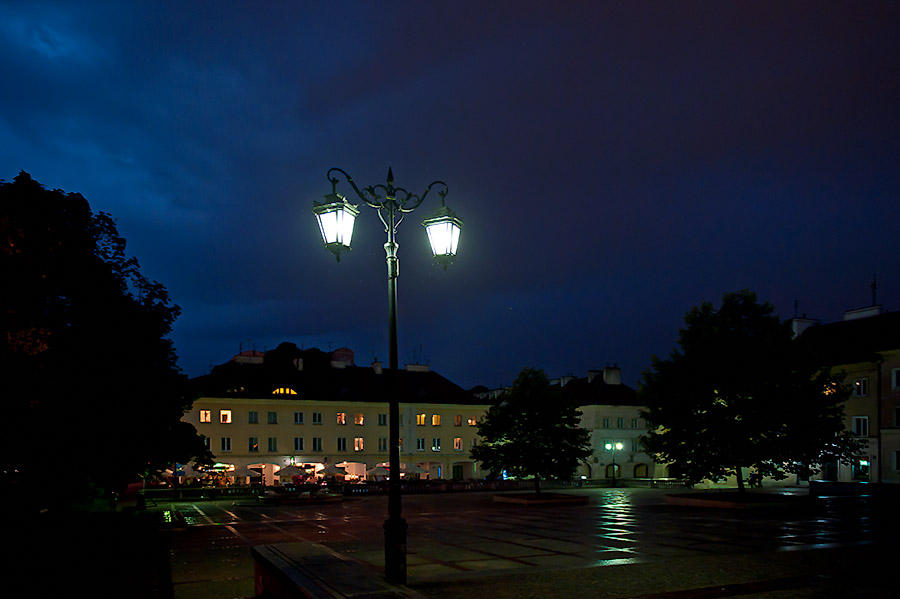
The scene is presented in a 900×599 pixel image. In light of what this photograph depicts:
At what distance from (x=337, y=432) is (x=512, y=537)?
166 ft

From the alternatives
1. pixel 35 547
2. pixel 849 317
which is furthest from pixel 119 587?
pixel 849 317

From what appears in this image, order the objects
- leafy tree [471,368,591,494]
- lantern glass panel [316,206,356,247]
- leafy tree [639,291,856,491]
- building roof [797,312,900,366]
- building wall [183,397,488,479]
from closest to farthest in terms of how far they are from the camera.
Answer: lantern glass panel [316,206,356,247], leafy tree [639,291,856,491], leafy tree [471,368,591,494], building roof [797,312,900,366], building wall [183,397,488,479]

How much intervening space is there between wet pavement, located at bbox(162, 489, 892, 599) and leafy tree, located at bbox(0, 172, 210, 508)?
468cm

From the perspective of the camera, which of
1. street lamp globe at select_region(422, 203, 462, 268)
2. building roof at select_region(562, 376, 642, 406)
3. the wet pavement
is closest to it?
street lamp globe at select_region(422, 203, 462, 268)

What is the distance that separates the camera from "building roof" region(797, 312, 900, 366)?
5494 centimetres

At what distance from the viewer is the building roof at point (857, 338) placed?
54.9m

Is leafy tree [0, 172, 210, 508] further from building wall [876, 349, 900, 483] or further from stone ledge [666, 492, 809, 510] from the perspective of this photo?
building wall [876, 349, 900, 483]

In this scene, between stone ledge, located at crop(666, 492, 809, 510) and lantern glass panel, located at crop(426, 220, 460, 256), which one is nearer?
lantern glass panel, located at crop(426, 220, 460, 256)

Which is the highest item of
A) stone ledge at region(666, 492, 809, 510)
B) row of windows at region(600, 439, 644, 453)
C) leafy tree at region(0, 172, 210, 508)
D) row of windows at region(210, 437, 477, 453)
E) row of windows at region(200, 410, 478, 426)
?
leafy tree at region(0, 172, 210, 508)

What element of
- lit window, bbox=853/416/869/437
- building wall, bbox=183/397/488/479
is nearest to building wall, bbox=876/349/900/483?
lit window, bbox=853/416/869/437

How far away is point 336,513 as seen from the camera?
3622cm

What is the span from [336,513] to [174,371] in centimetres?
1069

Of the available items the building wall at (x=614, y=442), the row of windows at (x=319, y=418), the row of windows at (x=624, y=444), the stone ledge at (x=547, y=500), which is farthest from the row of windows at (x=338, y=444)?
the stone ledge at (x=547, y=500)

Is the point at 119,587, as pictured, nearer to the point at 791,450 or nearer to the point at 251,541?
the point at 251,541
